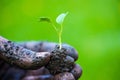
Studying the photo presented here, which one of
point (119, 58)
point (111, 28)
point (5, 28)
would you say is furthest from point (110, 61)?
point (5, 28)

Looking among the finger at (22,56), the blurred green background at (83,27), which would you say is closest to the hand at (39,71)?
the finger at (22,56)

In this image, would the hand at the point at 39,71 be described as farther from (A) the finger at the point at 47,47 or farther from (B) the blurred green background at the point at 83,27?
(B) the blurred green background at the point at 83,27

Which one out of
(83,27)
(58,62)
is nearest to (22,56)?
(58,62)

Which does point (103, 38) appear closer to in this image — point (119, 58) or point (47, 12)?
point (119, 58)

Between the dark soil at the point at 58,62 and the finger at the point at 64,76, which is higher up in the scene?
the dark soil at the point at 58,62

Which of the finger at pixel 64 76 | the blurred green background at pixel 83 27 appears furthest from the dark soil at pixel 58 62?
the blurred green background at pixel 83 27

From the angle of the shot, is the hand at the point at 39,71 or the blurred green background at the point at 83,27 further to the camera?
the blurred green background at the point at 83,27
